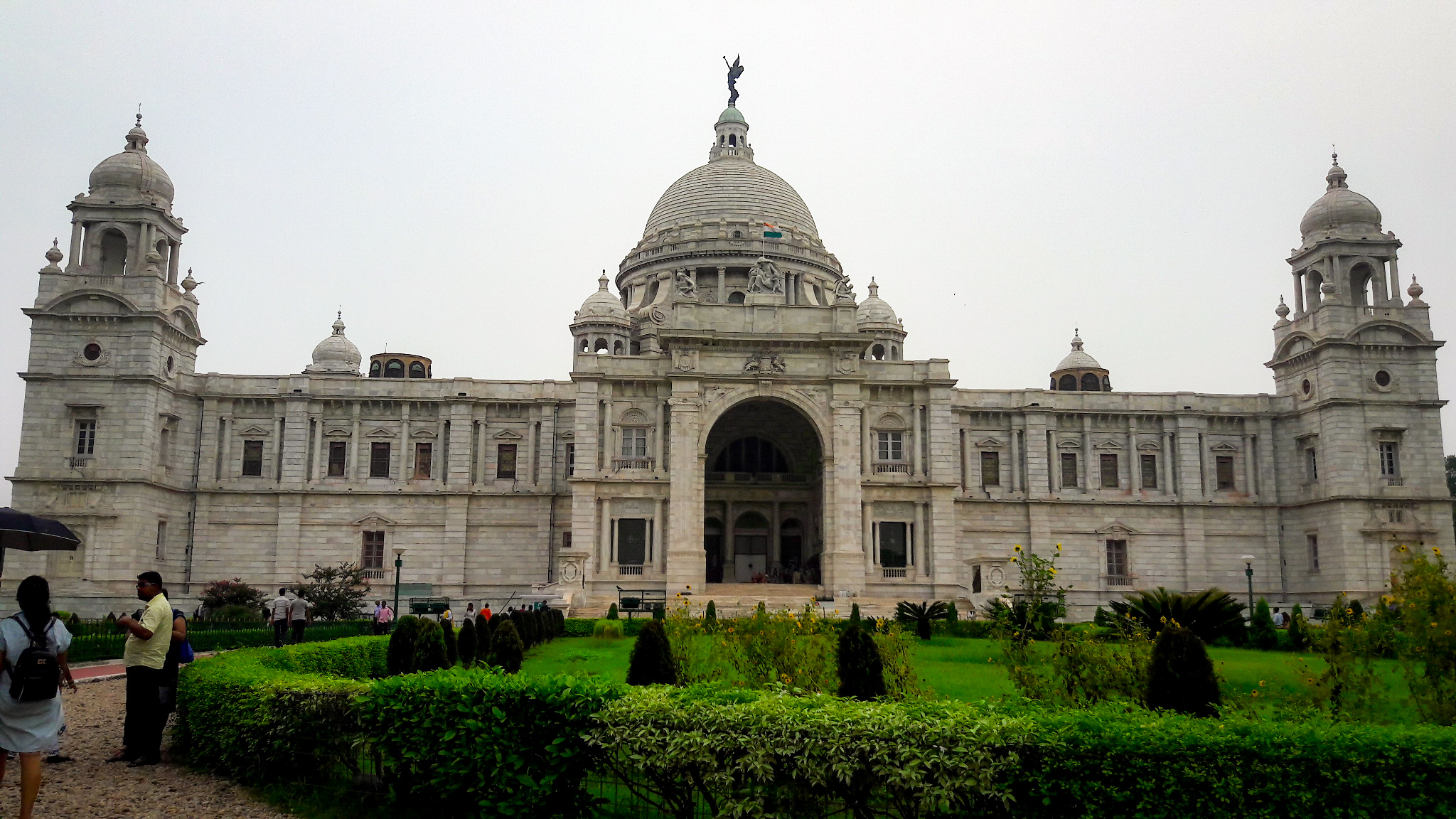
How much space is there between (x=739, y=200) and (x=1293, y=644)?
135 ft

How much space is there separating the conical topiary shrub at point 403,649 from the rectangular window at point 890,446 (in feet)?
104

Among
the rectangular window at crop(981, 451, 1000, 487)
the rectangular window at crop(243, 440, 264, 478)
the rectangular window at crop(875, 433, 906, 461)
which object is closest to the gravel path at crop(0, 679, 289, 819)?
the rectangular window at crop(875, 433, 906, 461)

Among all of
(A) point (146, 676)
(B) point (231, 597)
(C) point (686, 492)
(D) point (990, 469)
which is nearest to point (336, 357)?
(B) point (231, 597)

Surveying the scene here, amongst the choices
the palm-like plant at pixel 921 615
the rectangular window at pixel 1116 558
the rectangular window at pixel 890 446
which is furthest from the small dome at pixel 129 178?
the rectangular window at pixel 1116 558

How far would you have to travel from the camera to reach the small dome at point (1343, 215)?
50.5 meters

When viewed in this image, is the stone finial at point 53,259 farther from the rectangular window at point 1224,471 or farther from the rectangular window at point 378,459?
the rectangular window at point 1224,471

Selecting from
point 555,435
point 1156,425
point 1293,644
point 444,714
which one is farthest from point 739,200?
point 444,714

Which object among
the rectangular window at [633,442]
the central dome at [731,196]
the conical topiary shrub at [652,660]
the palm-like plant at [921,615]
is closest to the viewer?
the conical topiary shrub at [652,660]

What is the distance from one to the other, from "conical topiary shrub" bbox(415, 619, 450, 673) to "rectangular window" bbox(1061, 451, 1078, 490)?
41.3m

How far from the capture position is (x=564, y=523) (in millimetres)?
50156

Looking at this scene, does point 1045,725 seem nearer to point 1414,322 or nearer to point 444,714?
point 444,714

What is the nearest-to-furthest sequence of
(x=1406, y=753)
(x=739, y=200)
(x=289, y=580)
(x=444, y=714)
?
1. (x=1406, y=753)
2. (x=444, y=714)
3. (x=289, y=580)
4. (x=739, y=200)

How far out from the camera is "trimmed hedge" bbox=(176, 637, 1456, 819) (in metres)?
9.04

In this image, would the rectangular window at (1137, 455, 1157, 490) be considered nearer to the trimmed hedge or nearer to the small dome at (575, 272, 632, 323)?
the small dome at (575, 272, 632, 323)
